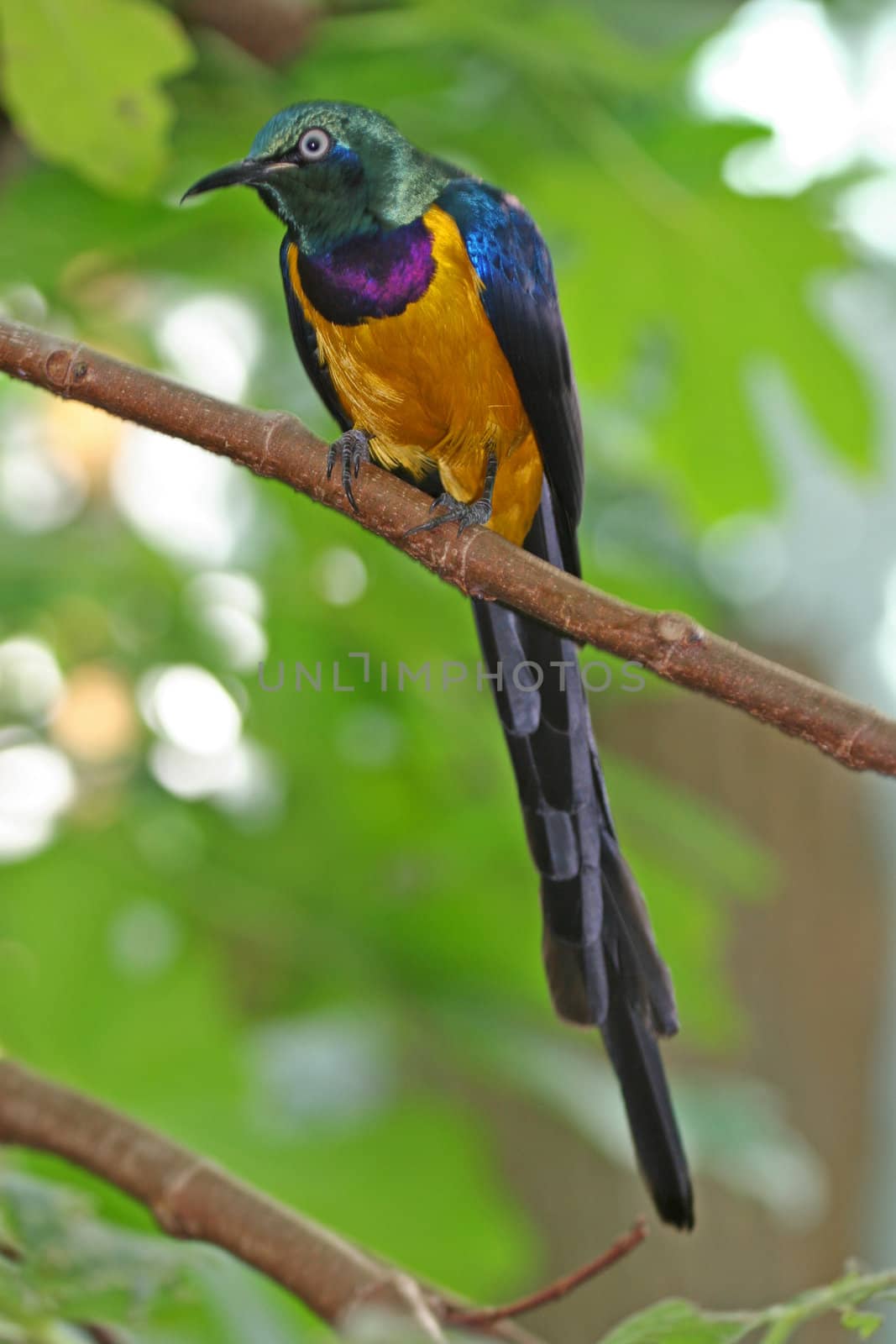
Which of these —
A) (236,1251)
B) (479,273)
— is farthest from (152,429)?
(236,1251)

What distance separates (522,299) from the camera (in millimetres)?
1328

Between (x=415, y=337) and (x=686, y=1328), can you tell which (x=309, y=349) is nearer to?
(x=415, y=337)

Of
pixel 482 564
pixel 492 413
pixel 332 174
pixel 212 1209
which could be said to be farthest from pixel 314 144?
pixel 212 1209

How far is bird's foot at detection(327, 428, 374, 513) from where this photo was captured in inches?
43.9

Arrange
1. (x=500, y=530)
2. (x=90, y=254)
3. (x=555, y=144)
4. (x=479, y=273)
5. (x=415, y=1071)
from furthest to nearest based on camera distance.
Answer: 1. (x=415, y=1071)
2. (x=555, y=144)
3. (x=90, y=254)
4. (x=500, y=530)
5. (x=479, y=273)

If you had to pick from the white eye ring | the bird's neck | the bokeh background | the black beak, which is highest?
the white eye ring

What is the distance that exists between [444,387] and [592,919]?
1.64 ft

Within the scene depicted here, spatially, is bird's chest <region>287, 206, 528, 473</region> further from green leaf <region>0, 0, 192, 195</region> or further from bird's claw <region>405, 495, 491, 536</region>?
green leaf <region>0, 0, 192, 195</region>

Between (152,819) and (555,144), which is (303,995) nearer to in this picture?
(152,819)

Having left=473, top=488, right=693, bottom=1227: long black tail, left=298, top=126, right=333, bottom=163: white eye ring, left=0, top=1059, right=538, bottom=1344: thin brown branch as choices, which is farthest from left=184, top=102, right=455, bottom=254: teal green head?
left=0, top=1059, right=538, bottom=1344: thin brown branch

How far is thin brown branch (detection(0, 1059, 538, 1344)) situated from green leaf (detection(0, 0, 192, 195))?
2.94ft

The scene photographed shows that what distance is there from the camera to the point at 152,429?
102cm

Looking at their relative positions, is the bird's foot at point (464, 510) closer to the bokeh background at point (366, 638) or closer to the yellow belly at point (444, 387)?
the yellow belly at point (444, 387)

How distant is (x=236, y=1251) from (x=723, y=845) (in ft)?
3.57
